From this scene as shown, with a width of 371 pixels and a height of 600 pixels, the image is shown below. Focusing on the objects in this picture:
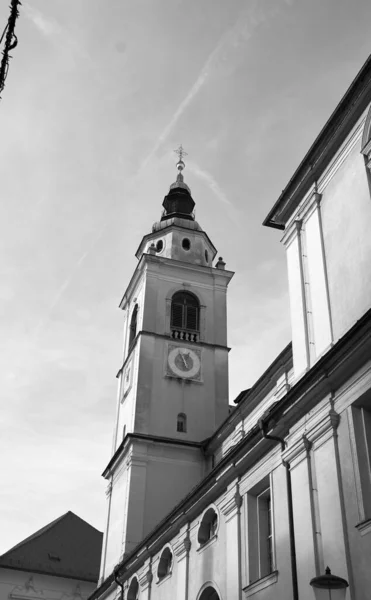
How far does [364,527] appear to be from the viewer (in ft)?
38.0

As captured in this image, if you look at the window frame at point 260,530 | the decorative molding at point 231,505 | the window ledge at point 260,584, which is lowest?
the window ledge at point 260,584

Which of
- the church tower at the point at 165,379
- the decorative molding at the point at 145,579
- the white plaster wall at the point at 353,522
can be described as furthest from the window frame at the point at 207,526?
the church tower at the point at 165,379

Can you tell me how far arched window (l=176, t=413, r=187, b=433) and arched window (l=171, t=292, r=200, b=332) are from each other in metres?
4.24

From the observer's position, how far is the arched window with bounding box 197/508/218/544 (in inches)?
723

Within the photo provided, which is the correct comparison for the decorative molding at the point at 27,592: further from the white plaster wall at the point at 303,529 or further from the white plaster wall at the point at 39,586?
the white plaster wall at the point at 303,529

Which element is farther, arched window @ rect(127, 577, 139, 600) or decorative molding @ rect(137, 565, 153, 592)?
arched window @ rect(127, 577, 139, 600)

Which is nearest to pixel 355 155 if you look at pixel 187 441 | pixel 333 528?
pixel 333 528

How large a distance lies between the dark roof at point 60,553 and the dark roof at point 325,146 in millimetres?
29704

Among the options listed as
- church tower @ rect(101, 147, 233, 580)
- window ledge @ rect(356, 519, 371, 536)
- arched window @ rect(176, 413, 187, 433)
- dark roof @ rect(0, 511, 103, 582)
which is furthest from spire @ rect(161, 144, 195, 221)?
window ledge @ rect(356, 519, 371, 536)

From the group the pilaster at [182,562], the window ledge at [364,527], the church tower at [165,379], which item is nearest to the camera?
the window ledge at [364,527]

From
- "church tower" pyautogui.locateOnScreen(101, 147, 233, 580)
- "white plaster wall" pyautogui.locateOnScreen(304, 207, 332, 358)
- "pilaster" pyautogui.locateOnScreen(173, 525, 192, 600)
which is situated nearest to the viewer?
"white plaster wall" pyautogui.locateOnScreen(304, 207, 332, 358)

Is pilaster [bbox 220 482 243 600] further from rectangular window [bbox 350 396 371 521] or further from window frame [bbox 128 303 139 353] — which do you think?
window frame [bbox 128 303 139 353]

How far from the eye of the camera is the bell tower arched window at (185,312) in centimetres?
3303

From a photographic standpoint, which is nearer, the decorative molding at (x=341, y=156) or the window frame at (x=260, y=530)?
the decorative molding at (x=341, y=156)
